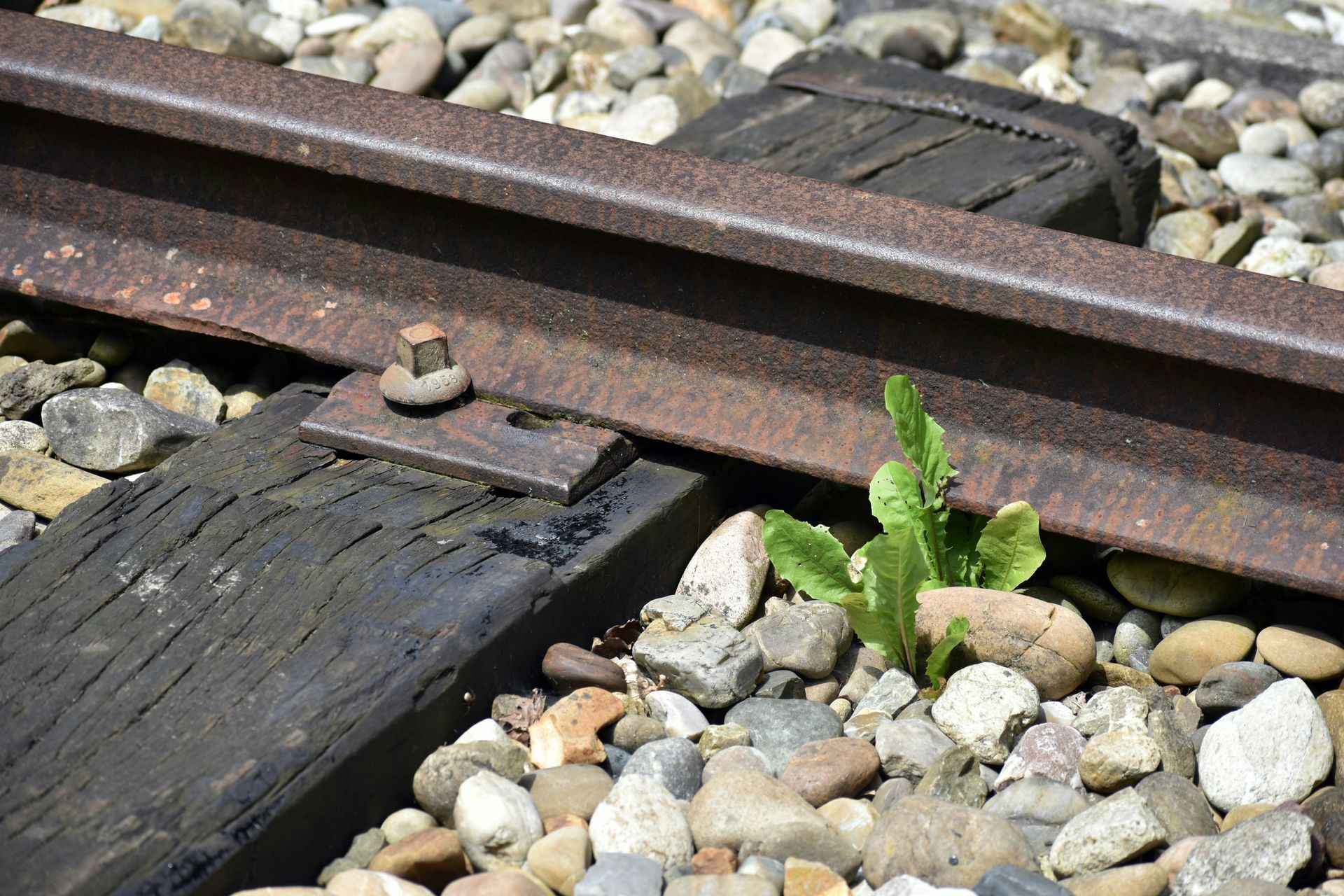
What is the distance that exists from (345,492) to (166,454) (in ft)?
1.66

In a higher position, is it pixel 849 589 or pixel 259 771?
pixel 259 771

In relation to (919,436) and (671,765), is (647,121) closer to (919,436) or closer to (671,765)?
(919,436)

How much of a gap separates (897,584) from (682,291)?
0.71 meters

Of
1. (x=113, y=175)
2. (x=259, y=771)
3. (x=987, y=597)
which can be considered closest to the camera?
(x=259, y=771)

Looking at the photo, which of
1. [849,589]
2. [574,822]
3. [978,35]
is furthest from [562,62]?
[574,822]

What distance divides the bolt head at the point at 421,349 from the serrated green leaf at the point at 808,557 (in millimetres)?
692

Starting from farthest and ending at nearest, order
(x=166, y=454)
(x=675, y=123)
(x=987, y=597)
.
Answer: (x=675, y=123) < (x=166, y=454) < (x=987, y=597)

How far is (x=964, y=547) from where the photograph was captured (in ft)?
8.43

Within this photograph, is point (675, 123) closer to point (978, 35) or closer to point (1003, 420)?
point (978, 35)

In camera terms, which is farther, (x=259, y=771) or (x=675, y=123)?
(x=675, y=123)

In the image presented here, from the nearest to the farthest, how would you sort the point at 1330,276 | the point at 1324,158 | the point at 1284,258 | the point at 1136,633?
1. the point at 1136,633
2. the point at 1330,276
3. the point at 1284,258
4. the point at 1324,158

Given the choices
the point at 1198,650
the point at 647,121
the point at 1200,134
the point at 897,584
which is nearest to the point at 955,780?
the point at 897,584

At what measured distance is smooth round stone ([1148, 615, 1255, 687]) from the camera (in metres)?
2.37

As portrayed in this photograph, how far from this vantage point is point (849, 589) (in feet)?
8.07
